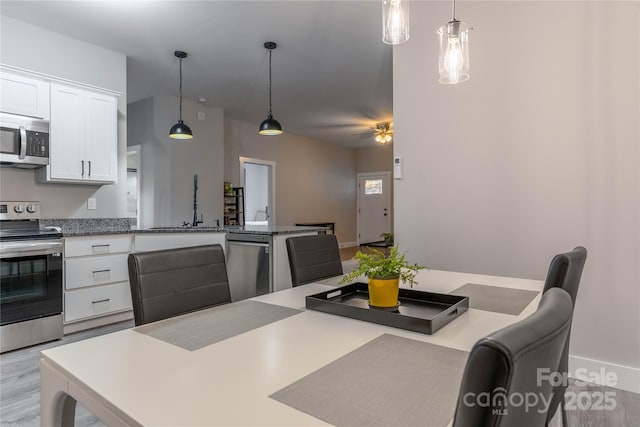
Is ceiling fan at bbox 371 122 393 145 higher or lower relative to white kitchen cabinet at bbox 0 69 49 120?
higher

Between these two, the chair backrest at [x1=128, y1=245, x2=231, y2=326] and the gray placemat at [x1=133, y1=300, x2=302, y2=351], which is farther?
the chair backrest at [x1=128, y1=245, x2=231, y2=326]

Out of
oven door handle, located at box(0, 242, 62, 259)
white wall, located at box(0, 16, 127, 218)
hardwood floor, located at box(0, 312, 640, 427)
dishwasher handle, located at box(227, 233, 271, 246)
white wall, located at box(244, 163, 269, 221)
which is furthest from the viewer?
white wall, located at box(244, 163, 269, 221)

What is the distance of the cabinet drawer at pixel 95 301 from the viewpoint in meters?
3.00

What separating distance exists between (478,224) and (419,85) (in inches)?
45.0

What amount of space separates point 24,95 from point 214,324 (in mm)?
3237

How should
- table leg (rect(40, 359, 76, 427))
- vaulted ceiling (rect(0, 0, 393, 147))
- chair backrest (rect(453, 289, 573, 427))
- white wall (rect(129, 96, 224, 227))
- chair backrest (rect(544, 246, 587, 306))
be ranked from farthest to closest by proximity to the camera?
white wall (rect(129, 96, 224, 227)), vaulted ceiling (rect(0, 0, 393, 147)), chair backrest (rect(544, 246, 587, 306)), table leg (rect(40, 359, 76, 427)), chair backrest (rect(453, 289, 573, 427))

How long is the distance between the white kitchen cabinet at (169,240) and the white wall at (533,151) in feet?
6.03

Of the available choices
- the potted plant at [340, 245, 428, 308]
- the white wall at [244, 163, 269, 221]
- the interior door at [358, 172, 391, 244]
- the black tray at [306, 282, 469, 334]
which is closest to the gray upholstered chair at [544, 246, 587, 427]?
the black tray at [306, 282, 469, 334]

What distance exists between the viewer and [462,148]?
8.63ft

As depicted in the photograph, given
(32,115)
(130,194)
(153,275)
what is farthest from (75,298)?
(130,194)

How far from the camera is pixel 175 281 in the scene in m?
1.35

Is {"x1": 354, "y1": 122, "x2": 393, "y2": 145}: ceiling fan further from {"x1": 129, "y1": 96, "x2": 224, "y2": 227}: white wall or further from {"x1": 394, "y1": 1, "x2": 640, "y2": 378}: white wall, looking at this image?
{"x1": 394, "y1": 1, "x2": 640, "y2": 378}: white wall

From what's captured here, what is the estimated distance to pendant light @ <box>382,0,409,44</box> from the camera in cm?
153

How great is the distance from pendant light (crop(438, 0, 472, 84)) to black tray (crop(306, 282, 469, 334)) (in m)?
1.06
